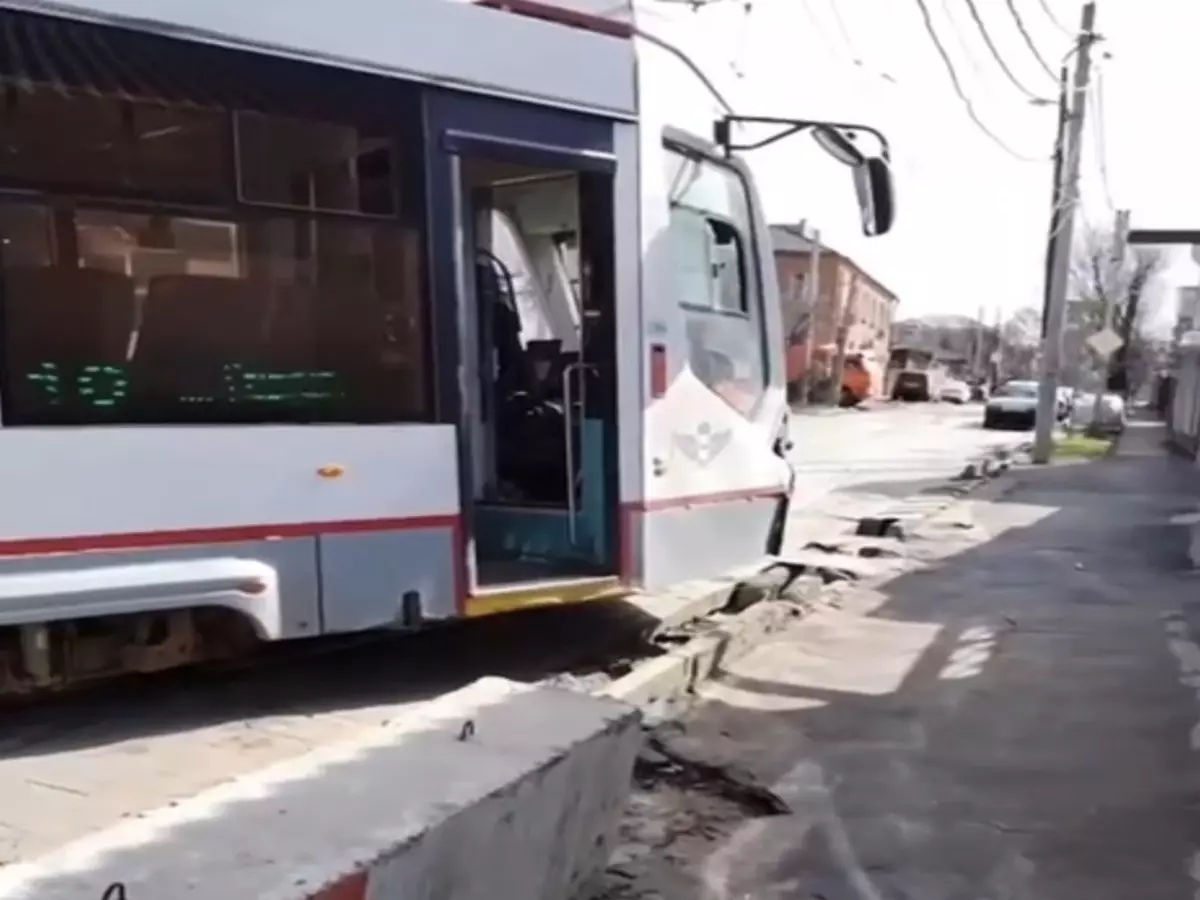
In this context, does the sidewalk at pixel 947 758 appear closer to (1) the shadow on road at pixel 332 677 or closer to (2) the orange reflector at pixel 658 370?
(1) the shadow on road at pixel 332 677

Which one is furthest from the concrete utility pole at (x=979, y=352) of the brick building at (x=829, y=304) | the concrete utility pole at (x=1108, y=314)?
the concrete utility pole at (x=1108, y=314)

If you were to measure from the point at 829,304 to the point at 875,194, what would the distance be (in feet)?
200

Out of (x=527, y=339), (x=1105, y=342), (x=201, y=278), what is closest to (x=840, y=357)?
A: (x=1105, y=342)

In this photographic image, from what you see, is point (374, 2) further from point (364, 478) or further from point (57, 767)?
point (57, 767)

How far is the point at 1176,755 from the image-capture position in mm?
5859

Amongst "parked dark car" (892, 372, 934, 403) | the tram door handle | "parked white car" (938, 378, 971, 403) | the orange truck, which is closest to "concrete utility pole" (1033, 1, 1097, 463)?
the tram door handle

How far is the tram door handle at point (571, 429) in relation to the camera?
6812 millimetres

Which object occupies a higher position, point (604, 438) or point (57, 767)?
point (604, 438)

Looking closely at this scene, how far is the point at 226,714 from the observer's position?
19.9ft

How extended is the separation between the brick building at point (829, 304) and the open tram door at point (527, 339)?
40993 millimetres

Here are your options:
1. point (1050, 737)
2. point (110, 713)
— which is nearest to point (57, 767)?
point (110, 713)

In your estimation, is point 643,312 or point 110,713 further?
point 643,312

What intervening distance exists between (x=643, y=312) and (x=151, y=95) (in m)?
2.71

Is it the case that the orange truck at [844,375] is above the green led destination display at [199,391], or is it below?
below
